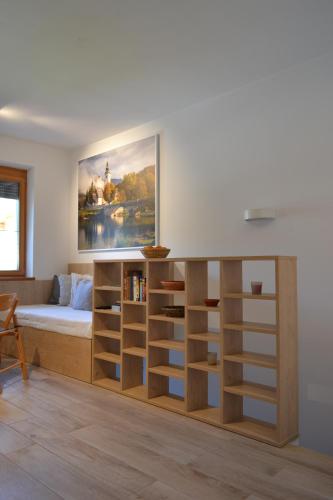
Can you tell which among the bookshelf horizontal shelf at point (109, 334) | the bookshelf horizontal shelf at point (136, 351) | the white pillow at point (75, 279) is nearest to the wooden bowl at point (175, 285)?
the bookshelf horizontal shelf at point (136, 351)

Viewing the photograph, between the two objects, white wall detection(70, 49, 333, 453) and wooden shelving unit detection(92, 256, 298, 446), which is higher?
white wall detection(70, 49, 333, 453)

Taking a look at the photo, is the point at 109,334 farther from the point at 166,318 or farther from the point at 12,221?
the point at 12,221

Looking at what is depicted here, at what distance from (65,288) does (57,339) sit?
128cm

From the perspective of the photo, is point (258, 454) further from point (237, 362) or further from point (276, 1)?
point (276, 1)

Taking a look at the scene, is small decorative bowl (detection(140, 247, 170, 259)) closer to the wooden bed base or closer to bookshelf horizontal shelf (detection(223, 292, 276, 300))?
bookshelf horizontal shelf (detection(223, 292, 276, 300))

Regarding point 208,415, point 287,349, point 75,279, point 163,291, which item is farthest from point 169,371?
point 75,279

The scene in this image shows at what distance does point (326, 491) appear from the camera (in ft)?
6.63

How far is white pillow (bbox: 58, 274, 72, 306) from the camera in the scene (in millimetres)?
5234

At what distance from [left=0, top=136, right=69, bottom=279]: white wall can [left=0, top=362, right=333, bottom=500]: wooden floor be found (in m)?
2.65

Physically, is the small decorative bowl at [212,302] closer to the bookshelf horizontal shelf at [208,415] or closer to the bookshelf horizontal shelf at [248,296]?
the bookshelf horizontal shelf at [248,296]

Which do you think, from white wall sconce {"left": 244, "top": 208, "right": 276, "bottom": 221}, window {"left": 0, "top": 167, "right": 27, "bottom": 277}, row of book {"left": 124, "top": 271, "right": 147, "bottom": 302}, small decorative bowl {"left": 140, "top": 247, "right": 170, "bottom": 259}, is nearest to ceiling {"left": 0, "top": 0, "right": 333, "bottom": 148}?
white wall sconce {"left": 244, "top": 208, "right": 276, "bottom": 221}

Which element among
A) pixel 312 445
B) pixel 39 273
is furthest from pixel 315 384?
pixel 39 273

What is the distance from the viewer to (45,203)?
18.3 ft

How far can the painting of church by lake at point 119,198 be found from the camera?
4.64 meters
